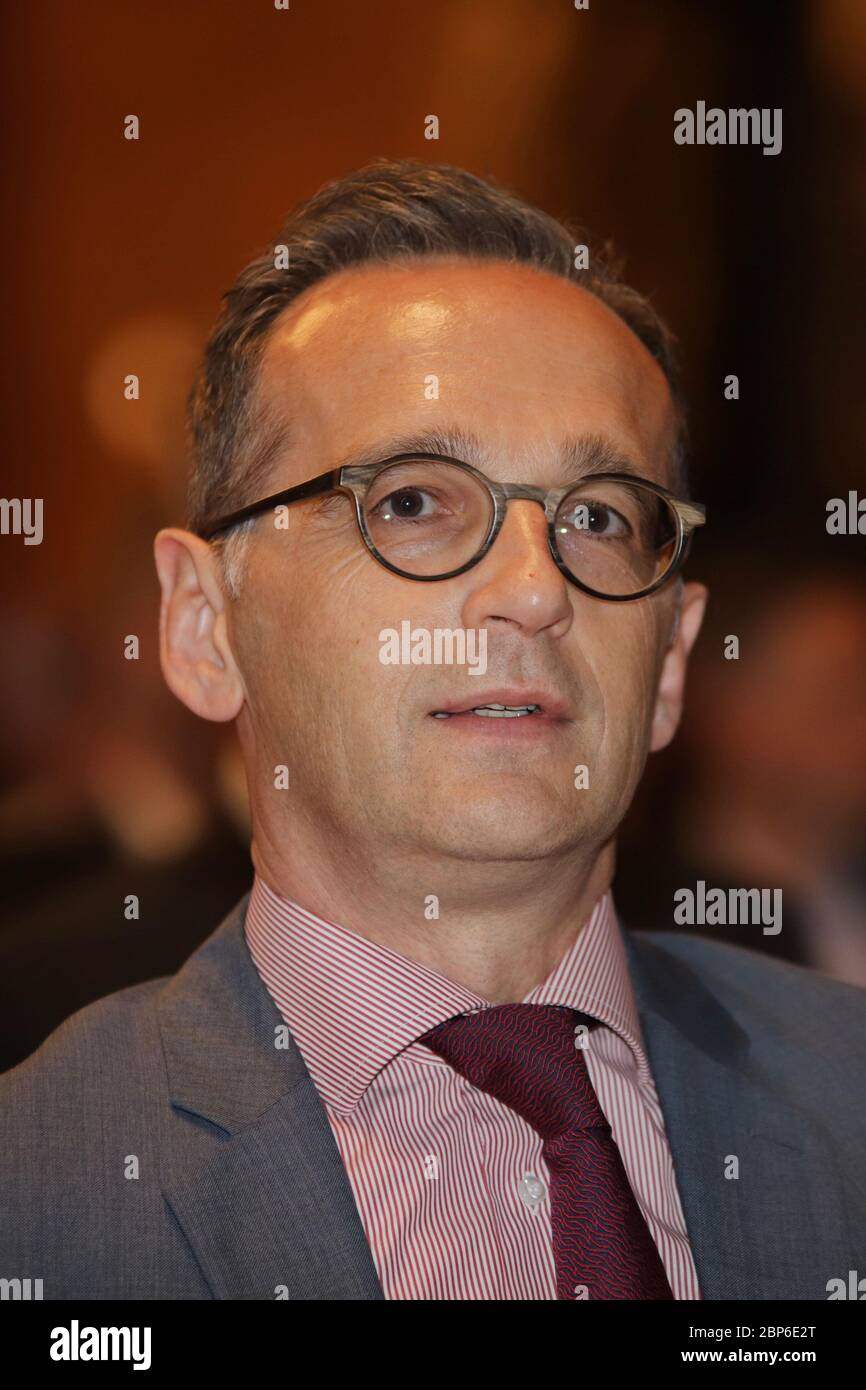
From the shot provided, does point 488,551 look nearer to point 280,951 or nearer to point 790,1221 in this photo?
point 280,951

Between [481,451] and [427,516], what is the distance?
95mm

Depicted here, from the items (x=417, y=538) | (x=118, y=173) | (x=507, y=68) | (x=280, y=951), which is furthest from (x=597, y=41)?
(x=280, y=951)

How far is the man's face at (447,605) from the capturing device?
145cm

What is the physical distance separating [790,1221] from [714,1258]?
0.11 metres

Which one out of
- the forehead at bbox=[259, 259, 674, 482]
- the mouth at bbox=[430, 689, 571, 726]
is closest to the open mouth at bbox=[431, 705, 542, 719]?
the mouth at bbox=[430, 689, 571, 726]

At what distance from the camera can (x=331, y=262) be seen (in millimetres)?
1678

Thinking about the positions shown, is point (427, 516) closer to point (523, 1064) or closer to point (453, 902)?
point (453, 902)

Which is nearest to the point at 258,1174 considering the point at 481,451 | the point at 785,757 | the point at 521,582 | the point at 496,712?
the point at 496,712

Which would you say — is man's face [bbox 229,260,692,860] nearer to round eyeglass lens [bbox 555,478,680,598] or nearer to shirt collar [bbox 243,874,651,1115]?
round eyeglass lens [bbox 555,478,680,598]

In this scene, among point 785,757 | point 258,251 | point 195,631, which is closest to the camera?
point 195,631

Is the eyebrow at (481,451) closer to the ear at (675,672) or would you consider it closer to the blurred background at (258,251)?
the ear at (675,672)

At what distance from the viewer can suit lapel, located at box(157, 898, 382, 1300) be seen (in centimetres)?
134

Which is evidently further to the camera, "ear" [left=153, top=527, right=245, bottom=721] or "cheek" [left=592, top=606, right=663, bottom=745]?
"ear" [left=153, top=527, right=245, bottom=721]
